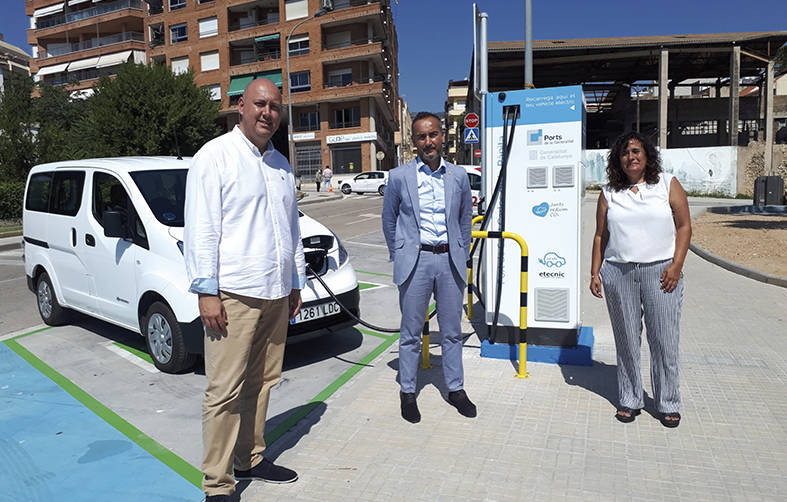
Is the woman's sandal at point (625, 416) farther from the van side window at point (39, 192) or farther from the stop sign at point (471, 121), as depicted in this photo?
the stop sign at point (471, 121)

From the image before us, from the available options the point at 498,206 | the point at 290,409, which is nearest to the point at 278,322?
the point at 290,409

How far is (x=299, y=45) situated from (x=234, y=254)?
4830 cm

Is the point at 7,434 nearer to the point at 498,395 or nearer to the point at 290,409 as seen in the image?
the point at 290,409

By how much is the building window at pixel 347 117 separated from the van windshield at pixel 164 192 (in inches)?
1651

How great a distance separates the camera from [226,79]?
167 feet

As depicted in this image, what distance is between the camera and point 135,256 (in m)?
5.24

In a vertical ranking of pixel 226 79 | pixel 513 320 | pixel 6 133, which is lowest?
pixel 513 320

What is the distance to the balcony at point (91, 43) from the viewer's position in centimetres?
5808

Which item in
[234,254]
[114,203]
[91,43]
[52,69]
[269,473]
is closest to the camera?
[234,254]

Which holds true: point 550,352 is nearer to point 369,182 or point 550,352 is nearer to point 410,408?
point 410,408

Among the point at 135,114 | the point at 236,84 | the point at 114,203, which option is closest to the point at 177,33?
the point at 236,84

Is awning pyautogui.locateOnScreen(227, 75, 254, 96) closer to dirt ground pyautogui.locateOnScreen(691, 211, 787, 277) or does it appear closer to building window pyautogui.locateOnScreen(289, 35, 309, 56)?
building window pyautogui.locateOnScreen(289, 35, 309, 56)

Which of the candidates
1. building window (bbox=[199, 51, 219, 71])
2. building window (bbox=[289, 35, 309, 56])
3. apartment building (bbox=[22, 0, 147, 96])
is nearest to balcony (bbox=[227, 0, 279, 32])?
building window (bbox=[199, 51, 219, 71])

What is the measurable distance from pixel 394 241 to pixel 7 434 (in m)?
2.89
